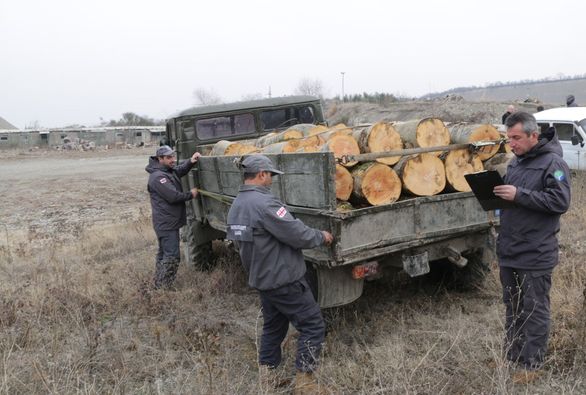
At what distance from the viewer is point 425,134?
4.32 metres

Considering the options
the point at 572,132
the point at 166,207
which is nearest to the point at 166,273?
the point at 166,207

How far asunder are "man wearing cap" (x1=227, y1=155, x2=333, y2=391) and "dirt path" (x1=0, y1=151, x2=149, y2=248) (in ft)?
23.5

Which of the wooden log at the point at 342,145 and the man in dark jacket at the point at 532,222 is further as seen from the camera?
the wooden log at the point at 342,145

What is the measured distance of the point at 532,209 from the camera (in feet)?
9.89

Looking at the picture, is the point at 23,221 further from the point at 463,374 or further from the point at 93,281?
the point at 463,374

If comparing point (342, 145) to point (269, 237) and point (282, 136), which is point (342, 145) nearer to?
point (269, 237)

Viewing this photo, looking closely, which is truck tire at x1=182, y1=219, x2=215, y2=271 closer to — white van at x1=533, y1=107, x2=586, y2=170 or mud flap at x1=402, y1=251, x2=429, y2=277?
mud flap at x1=402, y1=251, x2=429, y2=277

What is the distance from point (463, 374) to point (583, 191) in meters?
7.05

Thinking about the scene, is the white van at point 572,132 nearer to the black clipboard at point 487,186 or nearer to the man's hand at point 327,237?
the black clipboard at point 487,186

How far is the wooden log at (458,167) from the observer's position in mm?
4301

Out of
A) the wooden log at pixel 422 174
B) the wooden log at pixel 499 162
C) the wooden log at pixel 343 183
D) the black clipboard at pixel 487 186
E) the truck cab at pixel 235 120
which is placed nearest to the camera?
the black clipboard at pixel 487 186

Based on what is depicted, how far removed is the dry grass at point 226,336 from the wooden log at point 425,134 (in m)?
1.46

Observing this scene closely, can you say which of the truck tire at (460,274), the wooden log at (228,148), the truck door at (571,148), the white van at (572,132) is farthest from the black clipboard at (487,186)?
the truck door at (571,148)

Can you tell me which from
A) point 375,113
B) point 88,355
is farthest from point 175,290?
point 375,113
